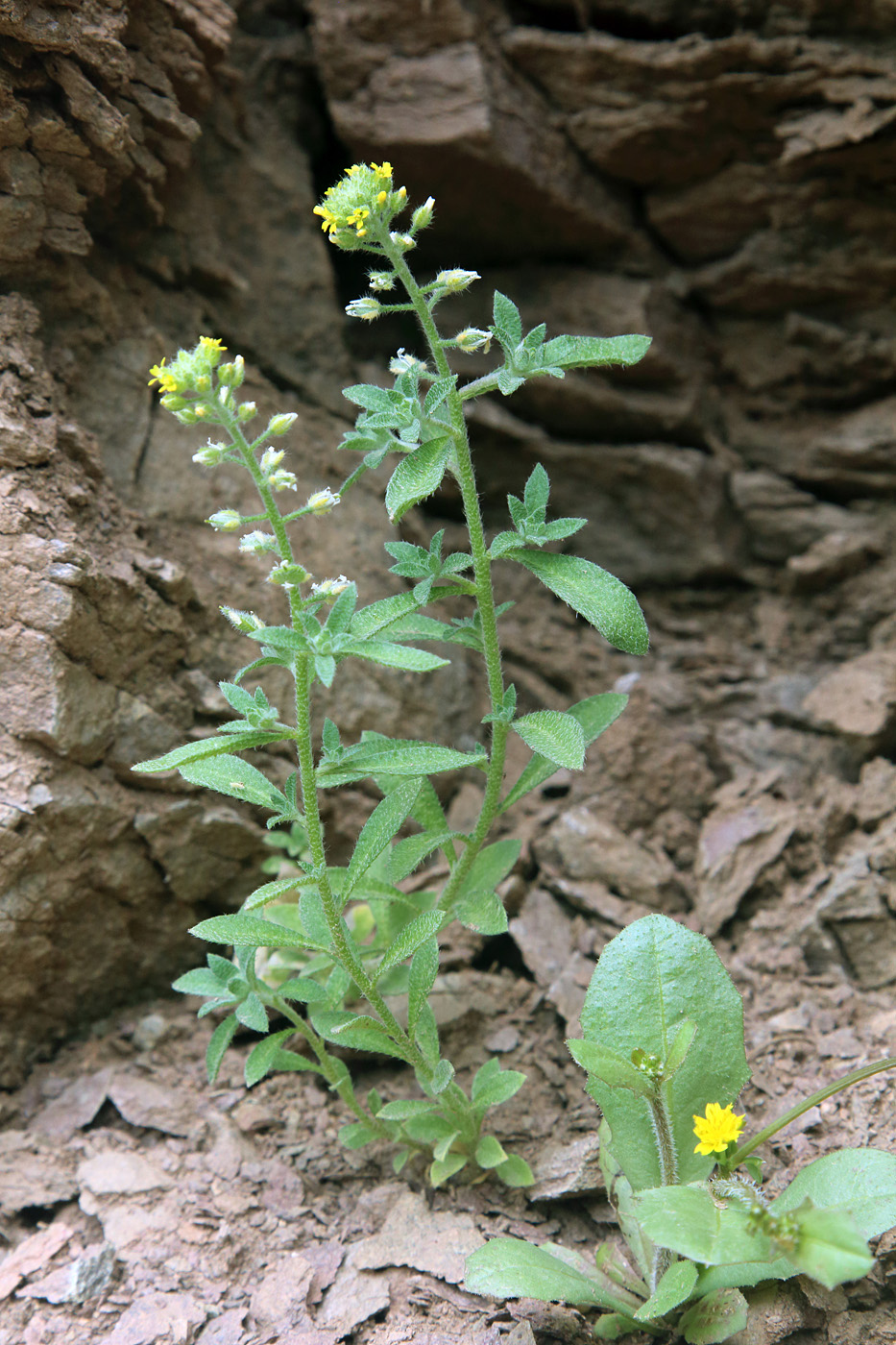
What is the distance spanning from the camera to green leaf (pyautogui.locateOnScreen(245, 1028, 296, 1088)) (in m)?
2.63

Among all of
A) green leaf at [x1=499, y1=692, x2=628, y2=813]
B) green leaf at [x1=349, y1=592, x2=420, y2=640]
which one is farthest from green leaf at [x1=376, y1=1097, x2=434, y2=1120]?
green leaf at [x1=349, y1=592, x2=420, y2=640]

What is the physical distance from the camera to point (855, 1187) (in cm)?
214

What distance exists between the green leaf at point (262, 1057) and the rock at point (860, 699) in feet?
7.87

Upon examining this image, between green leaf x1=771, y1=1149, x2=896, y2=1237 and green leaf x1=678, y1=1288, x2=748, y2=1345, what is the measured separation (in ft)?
0.78

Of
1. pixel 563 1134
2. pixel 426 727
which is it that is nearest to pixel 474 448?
pixel 426 727

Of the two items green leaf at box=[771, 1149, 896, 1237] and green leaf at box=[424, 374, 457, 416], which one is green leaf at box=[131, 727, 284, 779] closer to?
green leaf at box=[424, 374, 457, 416]

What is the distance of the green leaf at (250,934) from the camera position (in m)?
2.38

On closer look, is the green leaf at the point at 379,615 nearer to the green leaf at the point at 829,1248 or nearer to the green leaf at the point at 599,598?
the green leaf at the point at 599,598

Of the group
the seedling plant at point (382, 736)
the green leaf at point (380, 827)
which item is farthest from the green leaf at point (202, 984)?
the green leaf at point (380, 827)

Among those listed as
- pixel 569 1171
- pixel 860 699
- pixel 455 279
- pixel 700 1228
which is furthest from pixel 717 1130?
pixel 860 699

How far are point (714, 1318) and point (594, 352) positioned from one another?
7.54ft

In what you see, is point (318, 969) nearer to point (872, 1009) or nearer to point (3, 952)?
point (3, 952)

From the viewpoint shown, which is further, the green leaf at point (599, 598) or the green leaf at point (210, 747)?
the green leaf at point (599, 598)

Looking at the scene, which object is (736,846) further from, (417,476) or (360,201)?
(360,201)
